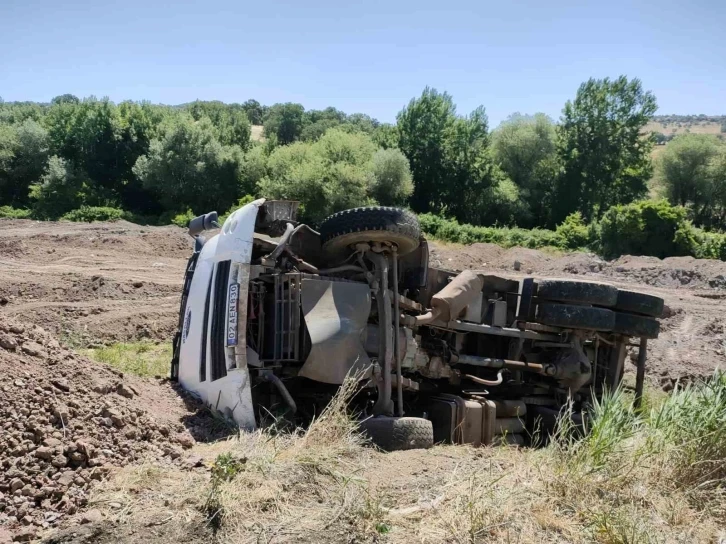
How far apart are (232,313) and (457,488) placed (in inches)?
84.6

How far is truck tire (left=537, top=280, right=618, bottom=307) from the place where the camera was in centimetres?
750

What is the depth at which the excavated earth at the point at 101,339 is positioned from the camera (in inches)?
167

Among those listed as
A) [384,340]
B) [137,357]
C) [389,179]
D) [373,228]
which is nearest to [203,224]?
[373,228]

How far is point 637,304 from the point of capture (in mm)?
7922

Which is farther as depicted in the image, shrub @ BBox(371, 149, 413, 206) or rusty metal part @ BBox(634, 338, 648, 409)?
shrub @ BBox(371, 149, 413, 206)

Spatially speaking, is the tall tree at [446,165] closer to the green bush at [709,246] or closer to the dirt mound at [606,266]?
the green bush at [709,246]

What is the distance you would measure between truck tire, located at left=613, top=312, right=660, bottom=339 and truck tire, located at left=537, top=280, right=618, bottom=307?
40 cm

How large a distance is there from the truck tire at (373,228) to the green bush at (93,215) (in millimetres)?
30065

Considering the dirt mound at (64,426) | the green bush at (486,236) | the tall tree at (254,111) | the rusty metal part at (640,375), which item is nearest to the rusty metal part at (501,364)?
the rusty metal part at (640,375)

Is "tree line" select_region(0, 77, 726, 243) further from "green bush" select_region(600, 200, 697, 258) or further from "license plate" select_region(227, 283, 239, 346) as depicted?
"license plate" select_region(227, 283, 239, 346)

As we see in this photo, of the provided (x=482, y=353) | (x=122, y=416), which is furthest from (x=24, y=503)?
(x=482, y=353)

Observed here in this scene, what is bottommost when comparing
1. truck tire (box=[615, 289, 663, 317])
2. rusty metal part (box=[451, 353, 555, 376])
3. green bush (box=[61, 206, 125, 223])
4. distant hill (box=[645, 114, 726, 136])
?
green bush (box=[61, 206, 125, 223])

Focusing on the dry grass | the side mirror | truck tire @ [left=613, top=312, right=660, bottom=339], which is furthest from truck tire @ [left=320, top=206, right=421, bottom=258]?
truck tire @ [left=613, top=312, right=660, bottom=339]

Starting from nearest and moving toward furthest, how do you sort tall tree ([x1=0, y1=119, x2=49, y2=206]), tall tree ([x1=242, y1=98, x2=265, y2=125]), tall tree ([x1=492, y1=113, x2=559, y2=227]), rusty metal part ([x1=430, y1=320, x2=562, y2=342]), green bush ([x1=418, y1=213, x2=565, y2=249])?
rusty metal part ([x1=430, y1=320, x2=562, y2=342]), green bush ([x1=418, y1=213, x2=565, y2=249]), tall tree ([x1=0, y1=119, x2=49, y2=206]), tall tree ([x1=492, y1=113, x2=559, y2=227]), tall tree ([x1=242, y1=98, x2=265, y2=125])
